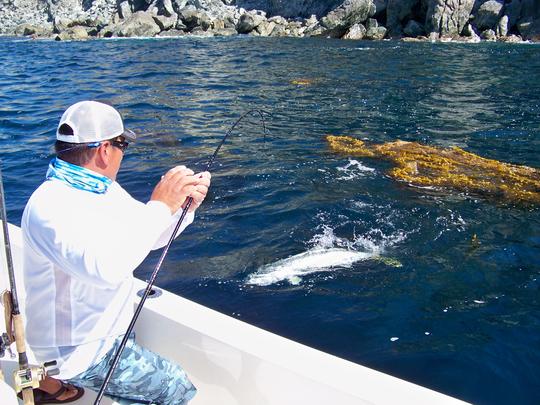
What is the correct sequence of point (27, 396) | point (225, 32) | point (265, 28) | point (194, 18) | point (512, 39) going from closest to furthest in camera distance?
point (27, 396) → point (512, 39) → point (265, 28) → point (225, 32) → point (194, 18)

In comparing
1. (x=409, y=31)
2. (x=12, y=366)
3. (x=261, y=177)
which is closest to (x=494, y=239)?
(x=261, y=177)

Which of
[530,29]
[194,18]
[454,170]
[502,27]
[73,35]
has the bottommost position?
[454,170]

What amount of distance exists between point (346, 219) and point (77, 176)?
5.67 metres

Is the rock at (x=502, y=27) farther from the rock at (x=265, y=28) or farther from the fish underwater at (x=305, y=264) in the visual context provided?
the fish underwater at (x=305, y=264)

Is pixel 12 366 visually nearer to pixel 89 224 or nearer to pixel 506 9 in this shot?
pixel 89 224

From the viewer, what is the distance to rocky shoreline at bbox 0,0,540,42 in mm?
40969

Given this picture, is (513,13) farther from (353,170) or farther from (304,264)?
(304,264)

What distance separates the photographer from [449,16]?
1625 inches

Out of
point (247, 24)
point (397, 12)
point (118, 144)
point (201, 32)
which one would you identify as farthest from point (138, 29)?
point (118, 144)

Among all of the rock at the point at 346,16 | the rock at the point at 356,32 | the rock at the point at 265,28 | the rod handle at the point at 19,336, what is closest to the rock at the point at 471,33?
the rock at the point at 356,32

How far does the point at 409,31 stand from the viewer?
1692 inches

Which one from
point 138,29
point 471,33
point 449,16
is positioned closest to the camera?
point 471,33

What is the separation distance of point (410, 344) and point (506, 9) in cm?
4381

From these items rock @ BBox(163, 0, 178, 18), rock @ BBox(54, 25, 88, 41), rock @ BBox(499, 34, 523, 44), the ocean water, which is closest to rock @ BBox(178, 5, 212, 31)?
rock @ BBox(163, 0, 178, 18)
